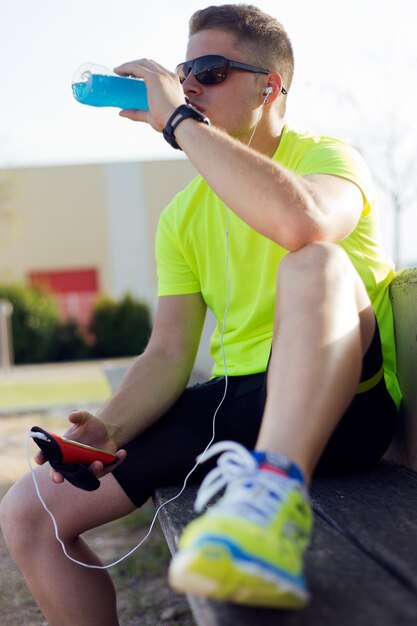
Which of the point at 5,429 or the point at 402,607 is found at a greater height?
the point at 402,607

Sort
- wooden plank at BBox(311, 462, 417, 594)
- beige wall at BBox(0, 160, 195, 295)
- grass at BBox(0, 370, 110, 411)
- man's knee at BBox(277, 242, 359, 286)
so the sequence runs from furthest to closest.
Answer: beige wall at BBox(0, 160, 195, 295) < grass at BBox(0, 370, 110, 411) < man's knee at BBox(277, 242, 359, 286) < wooden plank at BBox(311, 462, 417, 594)

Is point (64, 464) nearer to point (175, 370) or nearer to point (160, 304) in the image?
point (175, 370)

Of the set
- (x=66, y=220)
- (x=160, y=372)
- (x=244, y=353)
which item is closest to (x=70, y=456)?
(x=160, y=372)

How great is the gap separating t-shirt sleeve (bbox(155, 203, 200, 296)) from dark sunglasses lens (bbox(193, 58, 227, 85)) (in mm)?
428

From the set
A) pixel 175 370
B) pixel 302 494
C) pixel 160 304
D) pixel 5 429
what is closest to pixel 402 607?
pixel 302 494

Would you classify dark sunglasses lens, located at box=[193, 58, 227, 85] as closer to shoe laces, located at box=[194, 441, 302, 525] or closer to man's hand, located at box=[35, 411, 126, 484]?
man's hand, located at box=[35, 411, 126, 484]

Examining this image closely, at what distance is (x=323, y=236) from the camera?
1.81m

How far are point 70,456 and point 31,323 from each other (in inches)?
817

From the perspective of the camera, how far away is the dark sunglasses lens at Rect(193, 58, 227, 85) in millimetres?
2418

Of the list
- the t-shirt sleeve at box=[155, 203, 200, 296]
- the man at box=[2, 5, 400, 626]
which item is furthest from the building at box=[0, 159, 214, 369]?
the man at box=[2, 5, 400, 626]

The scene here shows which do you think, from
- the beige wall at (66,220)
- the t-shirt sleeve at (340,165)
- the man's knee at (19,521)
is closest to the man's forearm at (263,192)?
the t-shirt sleeve at (340,165)

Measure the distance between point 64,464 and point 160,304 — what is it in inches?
31.1

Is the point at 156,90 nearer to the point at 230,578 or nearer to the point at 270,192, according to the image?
the point at 270,192

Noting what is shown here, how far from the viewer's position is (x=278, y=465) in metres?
1.37
